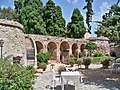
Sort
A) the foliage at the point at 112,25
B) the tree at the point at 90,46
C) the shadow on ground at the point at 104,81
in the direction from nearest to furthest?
the shadow on ground at the point at 104,81
the foliage at the point at 112,25
the tree at the point at 90,46

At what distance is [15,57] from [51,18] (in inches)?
732

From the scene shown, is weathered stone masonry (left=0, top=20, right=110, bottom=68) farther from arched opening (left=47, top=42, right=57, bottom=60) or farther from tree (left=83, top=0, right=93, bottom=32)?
tree (left=83, top=0, right=93, bottom=32)

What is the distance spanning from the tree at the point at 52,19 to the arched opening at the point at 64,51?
280 centimetres

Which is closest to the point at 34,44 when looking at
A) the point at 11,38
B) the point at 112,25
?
the point at 11,38

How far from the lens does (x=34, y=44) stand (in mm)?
17656

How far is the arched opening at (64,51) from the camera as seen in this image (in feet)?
80.3

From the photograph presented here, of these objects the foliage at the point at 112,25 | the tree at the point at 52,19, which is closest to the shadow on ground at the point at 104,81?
the foliage at the point at 112,25

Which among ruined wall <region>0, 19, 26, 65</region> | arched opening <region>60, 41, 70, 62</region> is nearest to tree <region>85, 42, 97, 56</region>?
arched opening <region>60, 41, 70, 62</region>

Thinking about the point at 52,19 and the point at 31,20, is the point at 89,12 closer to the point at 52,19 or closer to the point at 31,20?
the point at 52,19

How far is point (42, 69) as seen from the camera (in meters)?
14.7

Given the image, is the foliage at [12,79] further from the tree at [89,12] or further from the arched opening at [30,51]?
the tree at [89,12]

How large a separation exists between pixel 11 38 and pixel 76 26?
2072 centimetres

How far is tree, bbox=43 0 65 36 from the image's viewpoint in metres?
27.2

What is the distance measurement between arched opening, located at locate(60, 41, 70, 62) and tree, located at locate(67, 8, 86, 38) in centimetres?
425
